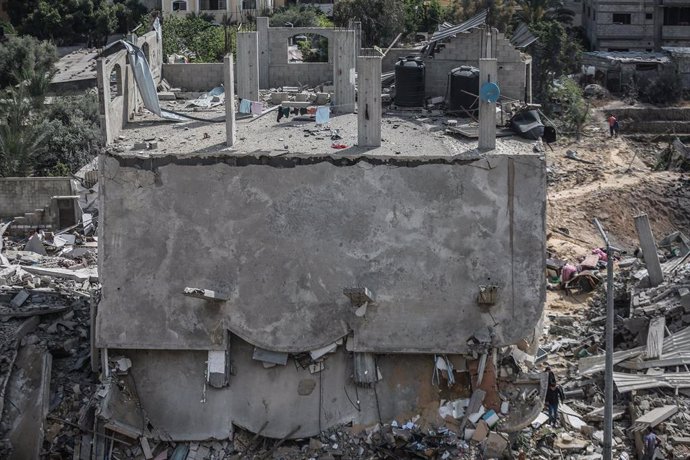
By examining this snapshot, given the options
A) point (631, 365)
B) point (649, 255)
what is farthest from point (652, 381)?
→ point (649, 255)

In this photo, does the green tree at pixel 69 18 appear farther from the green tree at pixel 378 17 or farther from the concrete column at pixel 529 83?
the concrete column at pixel 529 83

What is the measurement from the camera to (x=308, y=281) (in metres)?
17.5

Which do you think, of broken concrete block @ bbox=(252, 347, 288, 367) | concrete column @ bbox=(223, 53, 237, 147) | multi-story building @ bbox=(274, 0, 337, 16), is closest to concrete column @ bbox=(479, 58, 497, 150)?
concrete column @ bbox=(223, 53, 237, 147)

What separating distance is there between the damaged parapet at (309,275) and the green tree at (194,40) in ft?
70.7

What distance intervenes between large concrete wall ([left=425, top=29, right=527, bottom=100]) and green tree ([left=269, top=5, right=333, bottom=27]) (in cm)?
2723

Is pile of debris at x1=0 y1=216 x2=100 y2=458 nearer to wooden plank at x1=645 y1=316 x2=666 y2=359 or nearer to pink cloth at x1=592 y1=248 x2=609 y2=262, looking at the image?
wooden plank at x1=645 y1=316 x2=666 y2=359

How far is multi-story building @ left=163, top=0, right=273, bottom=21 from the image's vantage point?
56.2m

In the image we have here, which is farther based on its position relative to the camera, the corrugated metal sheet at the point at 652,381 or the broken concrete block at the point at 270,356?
the corrugated metal sheet at the point at 652,381

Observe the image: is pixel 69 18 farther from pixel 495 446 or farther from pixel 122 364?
pixel 495 446

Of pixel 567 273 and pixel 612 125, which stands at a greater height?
pixel 612 125

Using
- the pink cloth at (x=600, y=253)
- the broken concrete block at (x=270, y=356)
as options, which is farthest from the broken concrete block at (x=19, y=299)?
the pink cloth at (x=600, y=253)

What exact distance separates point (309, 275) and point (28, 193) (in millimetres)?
12454

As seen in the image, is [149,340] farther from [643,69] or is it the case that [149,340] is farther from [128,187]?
[643,69]

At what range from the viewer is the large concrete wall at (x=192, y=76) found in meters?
26.0
